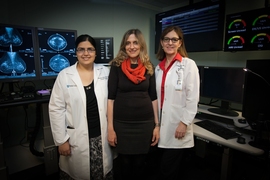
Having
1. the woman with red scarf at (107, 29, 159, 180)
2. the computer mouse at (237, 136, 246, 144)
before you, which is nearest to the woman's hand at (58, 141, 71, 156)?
the woman with red scarf at (107, 29, 159, 180)

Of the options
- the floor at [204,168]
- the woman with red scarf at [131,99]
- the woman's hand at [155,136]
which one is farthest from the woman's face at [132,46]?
the floor at [204,168]

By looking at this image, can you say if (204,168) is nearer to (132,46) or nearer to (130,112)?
(130,112)

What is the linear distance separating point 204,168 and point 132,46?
1680 mm

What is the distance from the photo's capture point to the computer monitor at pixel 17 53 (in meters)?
1.68

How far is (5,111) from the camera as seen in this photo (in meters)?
2.03

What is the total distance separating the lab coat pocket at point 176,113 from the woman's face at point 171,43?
1.38ft

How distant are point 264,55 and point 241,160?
4.19 ft

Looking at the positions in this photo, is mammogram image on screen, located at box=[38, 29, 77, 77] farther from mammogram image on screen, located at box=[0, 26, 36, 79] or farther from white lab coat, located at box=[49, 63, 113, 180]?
white lab coat, located at box=[49, 63, 113, 180]

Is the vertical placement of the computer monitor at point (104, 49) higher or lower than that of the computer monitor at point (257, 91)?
higher

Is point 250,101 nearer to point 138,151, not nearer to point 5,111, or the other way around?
point 138,151

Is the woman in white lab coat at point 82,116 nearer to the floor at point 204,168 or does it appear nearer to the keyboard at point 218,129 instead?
the floor at point 204,168

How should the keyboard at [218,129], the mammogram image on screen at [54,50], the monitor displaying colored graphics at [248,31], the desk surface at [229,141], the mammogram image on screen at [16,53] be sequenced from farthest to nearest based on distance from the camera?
the mammogram image on screen at [54,50] < the monitor displaying colored graphics at [248,31] < the mammogram image on screen at [16,53] < the keyboard at [218,129] < the desk surface at [229,141]

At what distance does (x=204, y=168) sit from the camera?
83.5 inches

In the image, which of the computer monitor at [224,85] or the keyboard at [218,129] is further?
the computer monitor at [224,85]
